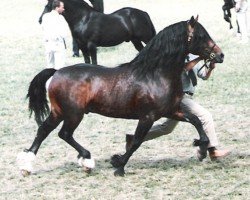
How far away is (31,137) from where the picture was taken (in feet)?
27.6

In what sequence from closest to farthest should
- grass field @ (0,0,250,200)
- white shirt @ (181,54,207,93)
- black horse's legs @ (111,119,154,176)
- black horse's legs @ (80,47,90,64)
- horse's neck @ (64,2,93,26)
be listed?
grass field @ (0,0,250,200), black horse's legs @ (111,119,154,176), white shirt @ (181,54,207,93), horse's neck @ (64,2,93,26), black horse's legs @ (80,47,90,64)

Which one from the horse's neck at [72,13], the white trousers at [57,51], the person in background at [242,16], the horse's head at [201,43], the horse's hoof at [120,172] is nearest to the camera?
the horse's head at [201,43]

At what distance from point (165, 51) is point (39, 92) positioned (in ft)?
4.98

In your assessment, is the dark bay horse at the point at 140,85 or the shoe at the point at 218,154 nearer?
the dark bay horse at the point at 140,85

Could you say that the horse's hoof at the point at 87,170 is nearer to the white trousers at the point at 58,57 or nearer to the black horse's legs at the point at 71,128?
the black horse's legs at the point at 71,128

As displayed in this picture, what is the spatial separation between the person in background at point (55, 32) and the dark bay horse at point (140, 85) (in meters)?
4.61

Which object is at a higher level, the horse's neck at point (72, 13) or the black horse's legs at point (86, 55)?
the horse's neck at point (72, 13)

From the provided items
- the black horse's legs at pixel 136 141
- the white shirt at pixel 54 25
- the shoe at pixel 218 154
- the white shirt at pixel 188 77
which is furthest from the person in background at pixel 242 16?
the black horse's legs at pixel 136 141

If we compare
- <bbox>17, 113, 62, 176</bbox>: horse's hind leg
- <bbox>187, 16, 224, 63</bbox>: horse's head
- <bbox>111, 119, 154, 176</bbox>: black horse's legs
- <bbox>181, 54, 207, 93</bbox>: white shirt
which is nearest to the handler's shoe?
<bbox>181, 54, 207, 93</bbox>: white shirt

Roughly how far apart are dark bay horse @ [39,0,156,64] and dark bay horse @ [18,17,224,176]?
6.30m

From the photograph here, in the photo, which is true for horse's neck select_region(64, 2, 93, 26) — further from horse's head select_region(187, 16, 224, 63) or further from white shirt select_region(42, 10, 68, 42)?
horse's head select_region(187, 16, 224, 63)

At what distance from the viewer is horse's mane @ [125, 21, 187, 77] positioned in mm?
6094

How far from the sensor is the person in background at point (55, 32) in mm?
10750

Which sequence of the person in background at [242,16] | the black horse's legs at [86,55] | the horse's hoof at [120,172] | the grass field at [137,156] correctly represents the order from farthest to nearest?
the person in background at [242,16] → the black horse's legs at [86,55] → the horse's hoof at [120,172] → the grass field at [137,156]
